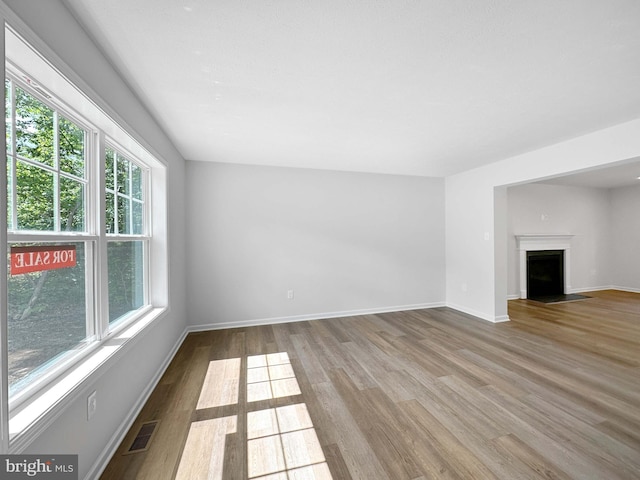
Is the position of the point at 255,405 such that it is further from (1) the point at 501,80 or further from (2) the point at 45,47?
(1) the point at 501,80

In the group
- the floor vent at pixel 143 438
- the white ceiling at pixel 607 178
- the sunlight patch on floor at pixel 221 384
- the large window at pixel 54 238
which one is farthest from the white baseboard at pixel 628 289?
the large window at pixel 54 238

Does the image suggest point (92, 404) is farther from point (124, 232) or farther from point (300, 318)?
point (300, 318)

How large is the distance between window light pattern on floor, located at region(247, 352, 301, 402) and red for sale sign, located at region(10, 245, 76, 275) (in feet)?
5.36

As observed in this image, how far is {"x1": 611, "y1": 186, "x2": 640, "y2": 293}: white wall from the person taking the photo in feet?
19.8

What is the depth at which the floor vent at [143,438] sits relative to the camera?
1.61 m

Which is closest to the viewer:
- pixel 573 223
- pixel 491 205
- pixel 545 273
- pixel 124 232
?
pixel 124 232

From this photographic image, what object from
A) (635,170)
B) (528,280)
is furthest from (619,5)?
(528,280)

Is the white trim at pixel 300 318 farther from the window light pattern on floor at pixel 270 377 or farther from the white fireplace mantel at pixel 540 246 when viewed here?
the white fireplace mantel at pixel 540 246

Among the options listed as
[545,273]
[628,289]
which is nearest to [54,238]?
[545,273]

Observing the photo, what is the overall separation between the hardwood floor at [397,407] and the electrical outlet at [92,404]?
0.37 meters

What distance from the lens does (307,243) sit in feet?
13.7

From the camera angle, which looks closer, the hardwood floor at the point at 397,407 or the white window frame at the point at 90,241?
the white window frame at the point at 90,241

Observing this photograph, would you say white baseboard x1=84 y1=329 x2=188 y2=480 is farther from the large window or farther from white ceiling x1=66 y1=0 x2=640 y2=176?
white ceiling x1=66 y1=0 x2=640 y2=176

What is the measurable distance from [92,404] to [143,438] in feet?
1.71
